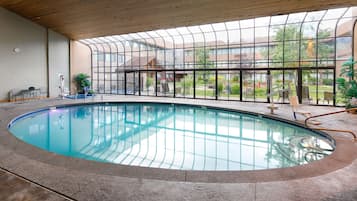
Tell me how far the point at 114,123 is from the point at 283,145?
5.78 m

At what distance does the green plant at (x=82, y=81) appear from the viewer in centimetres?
1564

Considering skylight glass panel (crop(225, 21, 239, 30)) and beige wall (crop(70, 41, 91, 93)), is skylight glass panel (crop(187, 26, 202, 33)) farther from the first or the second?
beige wall (crop(70, 41, 91, 93))

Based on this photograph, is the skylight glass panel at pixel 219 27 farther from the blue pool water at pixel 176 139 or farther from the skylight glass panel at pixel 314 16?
the blue pool water at pixel 176 139

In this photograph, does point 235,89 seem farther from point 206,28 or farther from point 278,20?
point 278,20

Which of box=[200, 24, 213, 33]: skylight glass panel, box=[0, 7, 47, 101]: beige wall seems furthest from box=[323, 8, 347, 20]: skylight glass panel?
box=[0, 7, 47, 101]: beige wall

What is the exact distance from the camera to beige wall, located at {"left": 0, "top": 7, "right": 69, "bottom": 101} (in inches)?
460

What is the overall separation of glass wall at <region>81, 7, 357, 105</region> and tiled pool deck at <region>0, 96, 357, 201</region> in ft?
20.2

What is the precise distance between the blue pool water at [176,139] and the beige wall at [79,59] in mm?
6075

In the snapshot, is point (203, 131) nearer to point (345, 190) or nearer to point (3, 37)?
point (345, 190)

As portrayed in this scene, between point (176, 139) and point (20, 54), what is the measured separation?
35.5 ft

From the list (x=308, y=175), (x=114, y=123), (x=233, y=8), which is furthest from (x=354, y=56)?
(x=114, y=123)

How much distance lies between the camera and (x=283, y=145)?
19.2 feet

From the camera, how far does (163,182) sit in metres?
2.99

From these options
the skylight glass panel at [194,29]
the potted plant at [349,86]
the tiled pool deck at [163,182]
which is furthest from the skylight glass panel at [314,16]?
the tiled pool deck at [163,182]
